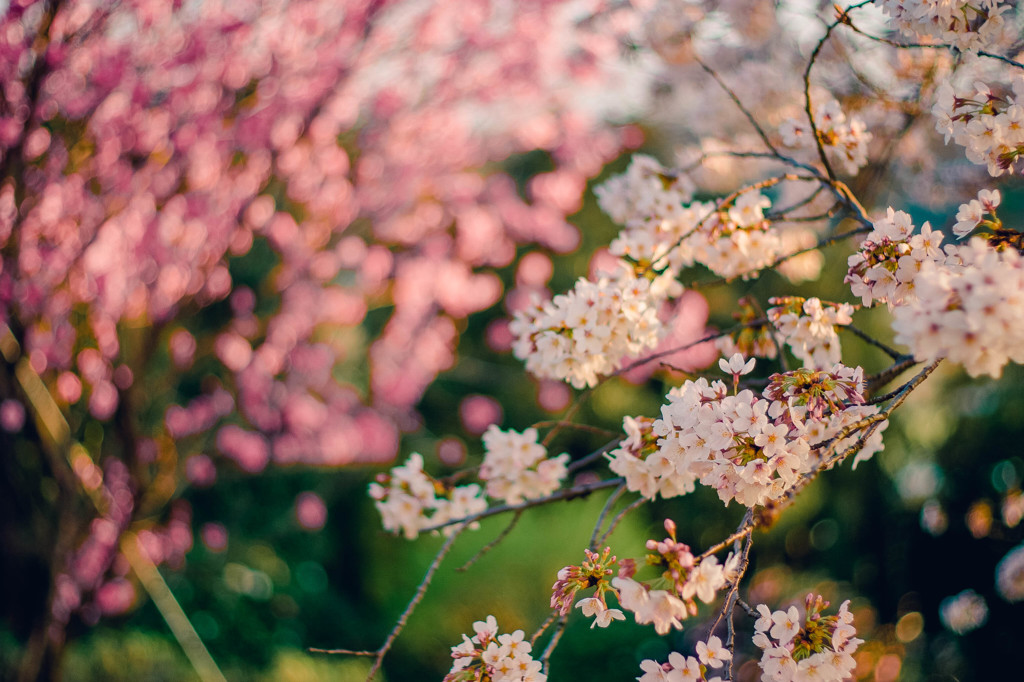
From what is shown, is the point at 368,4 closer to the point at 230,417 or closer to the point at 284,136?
the point at 284,136

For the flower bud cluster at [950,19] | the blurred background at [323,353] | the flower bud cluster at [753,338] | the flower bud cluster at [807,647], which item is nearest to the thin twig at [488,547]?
the blurred background at [323,353]

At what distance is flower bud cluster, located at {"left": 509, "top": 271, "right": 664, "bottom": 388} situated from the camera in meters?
1.33

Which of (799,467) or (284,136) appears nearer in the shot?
(799,467)

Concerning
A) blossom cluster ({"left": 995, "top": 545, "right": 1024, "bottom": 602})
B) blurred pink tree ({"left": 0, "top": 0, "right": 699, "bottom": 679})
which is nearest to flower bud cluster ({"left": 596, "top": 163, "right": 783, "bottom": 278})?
blurred pink tree ({"left": 0, "top": 0, "right": 699, "bottom": 679})

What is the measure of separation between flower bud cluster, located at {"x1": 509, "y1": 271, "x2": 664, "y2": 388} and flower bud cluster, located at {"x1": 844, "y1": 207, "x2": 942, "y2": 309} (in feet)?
1.37

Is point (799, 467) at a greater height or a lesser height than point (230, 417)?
greater

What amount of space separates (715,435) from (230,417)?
4.01 m

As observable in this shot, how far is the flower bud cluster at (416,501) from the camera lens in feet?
5.04

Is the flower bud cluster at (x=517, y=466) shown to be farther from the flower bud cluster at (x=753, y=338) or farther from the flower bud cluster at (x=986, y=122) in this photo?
the flower bud cluster at (x=986, y=122)

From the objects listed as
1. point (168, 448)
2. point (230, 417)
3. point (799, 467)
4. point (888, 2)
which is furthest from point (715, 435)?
point (230, 417)

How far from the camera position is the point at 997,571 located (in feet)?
8.71

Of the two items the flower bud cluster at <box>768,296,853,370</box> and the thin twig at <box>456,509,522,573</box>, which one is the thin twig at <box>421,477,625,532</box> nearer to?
the thin twig at <box>456,509,522,573</box>

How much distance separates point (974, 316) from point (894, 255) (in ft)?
1.16

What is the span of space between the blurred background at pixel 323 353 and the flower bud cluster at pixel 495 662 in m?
0.50
